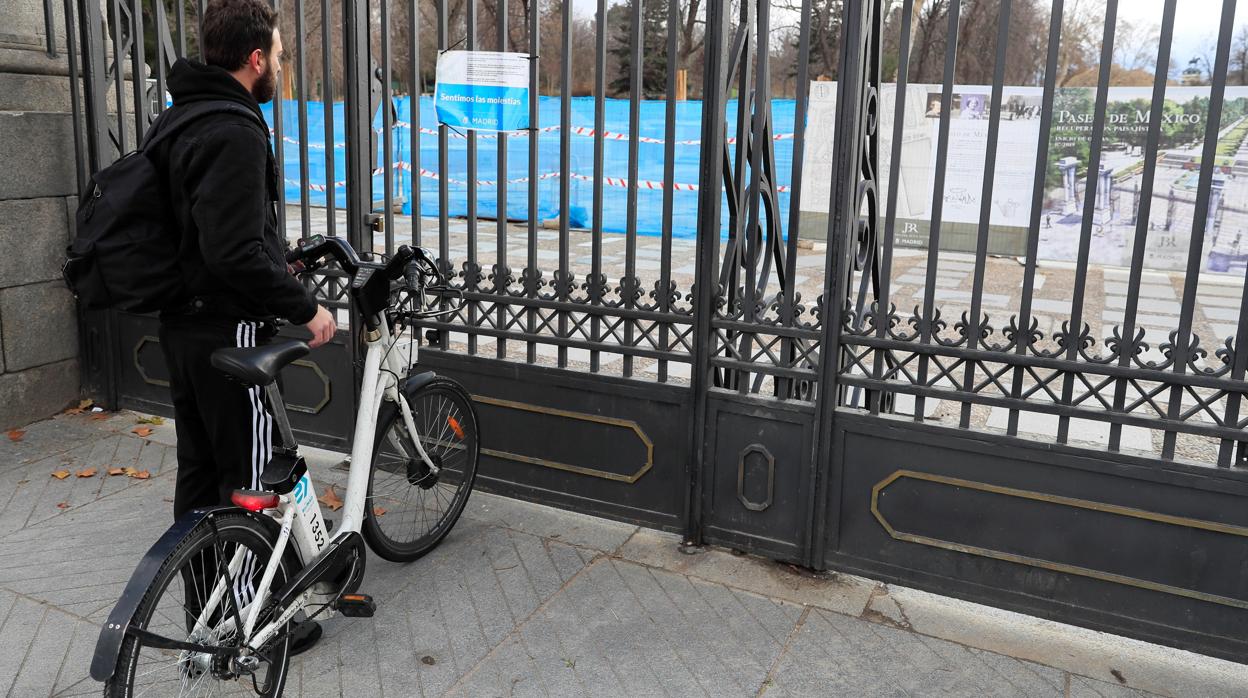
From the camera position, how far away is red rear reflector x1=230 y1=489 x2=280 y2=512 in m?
2.83

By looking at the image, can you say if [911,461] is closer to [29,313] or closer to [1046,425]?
[1046,425]

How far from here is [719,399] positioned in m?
4.22

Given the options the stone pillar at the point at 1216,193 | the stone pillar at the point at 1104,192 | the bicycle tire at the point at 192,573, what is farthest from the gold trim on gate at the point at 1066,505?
the stone pillar at the point at 1104,192

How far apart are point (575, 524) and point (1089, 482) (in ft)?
7.33

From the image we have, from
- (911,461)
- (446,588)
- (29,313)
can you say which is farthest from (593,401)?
(29,313)

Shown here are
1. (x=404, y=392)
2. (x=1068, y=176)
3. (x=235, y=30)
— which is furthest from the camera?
(x=1068, y=176)

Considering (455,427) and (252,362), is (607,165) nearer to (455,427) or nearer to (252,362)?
(455,427)

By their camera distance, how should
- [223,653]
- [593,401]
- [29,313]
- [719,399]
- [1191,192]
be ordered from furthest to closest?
[1191,192] → [29,313] → [593,401] → [719,399] → [223,653]

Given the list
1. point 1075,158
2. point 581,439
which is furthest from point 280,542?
point 1075,158

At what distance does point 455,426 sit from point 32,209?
329 cm

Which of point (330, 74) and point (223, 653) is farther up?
point (330, 74)

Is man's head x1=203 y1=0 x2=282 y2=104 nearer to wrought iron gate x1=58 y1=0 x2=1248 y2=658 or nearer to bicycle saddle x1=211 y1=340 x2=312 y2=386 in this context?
bicycle saddle x1=211 y1=340 x2=312 y2=386

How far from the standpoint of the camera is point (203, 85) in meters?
2.98

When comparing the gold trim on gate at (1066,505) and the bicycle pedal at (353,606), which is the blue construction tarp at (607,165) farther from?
the bicycle pedal at (353,606)
